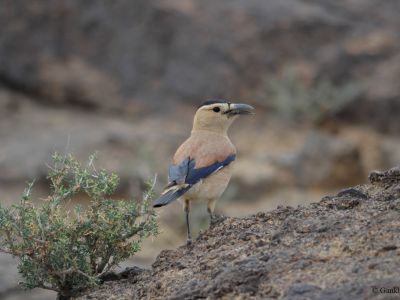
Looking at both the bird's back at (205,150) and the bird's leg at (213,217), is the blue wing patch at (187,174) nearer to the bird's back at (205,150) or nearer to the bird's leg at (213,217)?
the bird's back at (205,150)

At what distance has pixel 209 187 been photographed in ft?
24.6

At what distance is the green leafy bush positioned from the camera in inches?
232

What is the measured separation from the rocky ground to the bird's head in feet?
7.13

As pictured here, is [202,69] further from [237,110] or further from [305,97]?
[237,110]

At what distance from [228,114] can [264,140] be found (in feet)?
23.9

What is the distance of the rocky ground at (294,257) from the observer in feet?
15.6

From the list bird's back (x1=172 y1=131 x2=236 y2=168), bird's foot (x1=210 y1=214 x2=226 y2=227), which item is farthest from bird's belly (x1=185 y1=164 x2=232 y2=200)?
bird's foot (x1=210 y1=214 x2=226 y2=227)

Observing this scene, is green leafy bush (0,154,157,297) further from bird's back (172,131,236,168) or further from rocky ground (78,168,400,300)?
bird's back (172,131,236,168)

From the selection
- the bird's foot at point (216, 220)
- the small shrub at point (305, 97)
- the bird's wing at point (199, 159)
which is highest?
the small shrub at point (305, 97)

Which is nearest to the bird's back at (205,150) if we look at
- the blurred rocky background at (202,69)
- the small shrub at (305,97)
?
the blurred rocky background at (202,69)

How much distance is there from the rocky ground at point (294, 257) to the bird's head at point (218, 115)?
2.17m

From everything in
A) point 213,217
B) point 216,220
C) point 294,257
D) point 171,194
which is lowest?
point 294,257

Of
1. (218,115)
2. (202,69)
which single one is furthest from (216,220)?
(202,69)

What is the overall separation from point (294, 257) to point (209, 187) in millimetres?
2406
